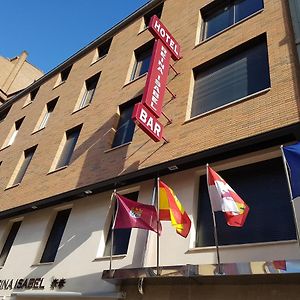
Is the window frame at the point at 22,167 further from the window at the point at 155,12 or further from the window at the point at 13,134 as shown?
the window at the point at 155,12

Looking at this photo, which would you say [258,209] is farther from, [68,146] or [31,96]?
[31,96]

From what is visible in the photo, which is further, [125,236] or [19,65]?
[19,65]

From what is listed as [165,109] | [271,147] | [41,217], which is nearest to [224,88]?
[165,109]

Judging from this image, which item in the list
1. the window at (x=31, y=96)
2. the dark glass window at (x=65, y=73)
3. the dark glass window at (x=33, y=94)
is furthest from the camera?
the dark glass window at (x=33, y=94)

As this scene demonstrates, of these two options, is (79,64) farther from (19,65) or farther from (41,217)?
(19,65)

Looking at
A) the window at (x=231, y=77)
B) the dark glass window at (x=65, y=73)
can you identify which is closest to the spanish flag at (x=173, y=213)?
the window at (x=231, y=77)

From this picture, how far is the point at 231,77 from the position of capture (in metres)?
9.84

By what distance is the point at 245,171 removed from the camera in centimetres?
766

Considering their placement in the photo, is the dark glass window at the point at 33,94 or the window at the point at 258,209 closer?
the window at the point at 258,209

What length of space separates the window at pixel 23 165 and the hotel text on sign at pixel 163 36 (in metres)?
8.61

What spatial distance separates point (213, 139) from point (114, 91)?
21.0 feet

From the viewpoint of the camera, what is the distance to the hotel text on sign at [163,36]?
36.3 ft

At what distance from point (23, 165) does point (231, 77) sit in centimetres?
1118

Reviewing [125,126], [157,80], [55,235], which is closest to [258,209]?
[157,80]
